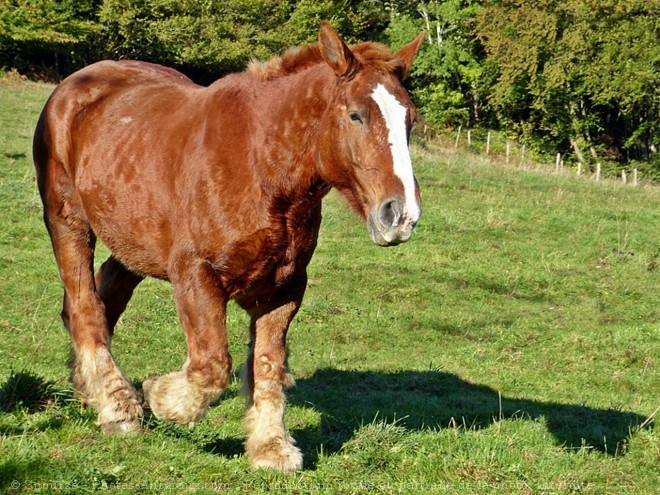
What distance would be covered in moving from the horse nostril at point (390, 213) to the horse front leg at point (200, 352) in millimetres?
1362

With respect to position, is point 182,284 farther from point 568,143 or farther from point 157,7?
point 568,143

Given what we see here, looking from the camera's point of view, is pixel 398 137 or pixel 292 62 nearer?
pixel 398 137

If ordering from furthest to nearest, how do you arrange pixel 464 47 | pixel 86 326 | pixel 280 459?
1. pixel 464 47
2. pixel 86 326
3. pixel 280 459

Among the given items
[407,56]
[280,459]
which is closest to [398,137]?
[407,56]

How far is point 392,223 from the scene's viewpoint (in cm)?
507

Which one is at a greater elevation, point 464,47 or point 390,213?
point 464,47

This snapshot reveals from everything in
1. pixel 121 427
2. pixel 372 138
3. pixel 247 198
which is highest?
pixel 372 138

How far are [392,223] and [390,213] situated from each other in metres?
0.08

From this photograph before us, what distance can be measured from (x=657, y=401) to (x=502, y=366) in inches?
79.0

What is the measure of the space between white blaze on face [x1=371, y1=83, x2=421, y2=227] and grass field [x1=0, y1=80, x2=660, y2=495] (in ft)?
6.03

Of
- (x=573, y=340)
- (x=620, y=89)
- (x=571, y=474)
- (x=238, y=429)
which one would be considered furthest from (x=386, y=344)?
(x=620, y=89)

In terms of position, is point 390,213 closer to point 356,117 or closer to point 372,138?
point 372,138

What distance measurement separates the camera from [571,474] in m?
6.07

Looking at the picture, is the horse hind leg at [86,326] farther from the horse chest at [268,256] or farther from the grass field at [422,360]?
the horse chest at [268,256]
